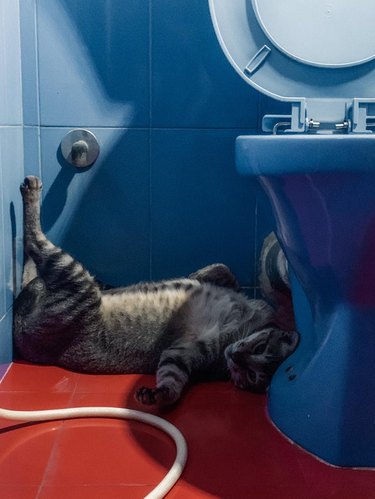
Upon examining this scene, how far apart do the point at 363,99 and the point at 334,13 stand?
20 cm

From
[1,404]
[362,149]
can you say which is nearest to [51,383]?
[1,404]

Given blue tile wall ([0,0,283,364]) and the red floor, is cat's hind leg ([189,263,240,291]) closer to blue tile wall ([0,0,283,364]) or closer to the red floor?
blue tile wall ([0,0,283,364])

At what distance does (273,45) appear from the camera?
4.17ft

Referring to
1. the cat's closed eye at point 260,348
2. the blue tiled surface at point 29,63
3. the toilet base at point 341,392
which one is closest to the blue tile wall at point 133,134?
the blue tiled surface at point 29,63

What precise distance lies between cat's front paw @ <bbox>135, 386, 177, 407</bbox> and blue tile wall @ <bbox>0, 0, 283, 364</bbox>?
40cm

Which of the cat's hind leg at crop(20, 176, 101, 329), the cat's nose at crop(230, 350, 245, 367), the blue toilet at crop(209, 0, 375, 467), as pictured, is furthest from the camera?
the cat's hind leg at crop(20, 176, 101, 329)

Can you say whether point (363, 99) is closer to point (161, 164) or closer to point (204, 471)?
point (161, 164)

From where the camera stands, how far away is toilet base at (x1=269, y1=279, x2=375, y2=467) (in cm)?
95

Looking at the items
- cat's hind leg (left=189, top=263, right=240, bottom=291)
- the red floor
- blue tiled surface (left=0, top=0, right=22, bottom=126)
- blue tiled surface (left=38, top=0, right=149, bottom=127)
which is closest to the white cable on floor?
the red floor

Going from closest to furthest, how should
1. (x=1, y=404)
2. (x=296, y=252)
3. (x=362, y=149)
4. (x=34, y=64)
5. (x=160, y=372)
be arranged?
(x=362, y=149) < (x=296, y=252) < (x=1, y=404) < (x=160, y=372) < (x=34, y=64)

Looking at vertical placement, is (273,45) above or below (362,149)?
above

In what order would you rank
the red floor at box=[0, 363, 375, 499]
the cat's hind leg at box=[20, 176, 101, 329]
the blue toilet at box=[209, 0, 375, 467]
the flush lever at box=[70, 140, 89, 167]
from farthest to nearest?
the flush lever at box=[70, 140, 89, 167]
the cat's hind leg at box=[20, 176, 101, 329]
the red floor at box=[0, 363, 375, 499]
the blue toilet at box=[209, 0, 375, 467]

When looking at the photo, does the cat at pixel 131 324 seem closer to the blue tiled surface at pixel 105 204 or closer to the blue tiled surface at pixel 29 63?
the blue tiled surface at pixel 105 204

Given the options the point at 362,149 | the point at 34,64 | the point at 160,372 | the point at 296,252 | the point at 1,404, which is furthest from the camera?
the point at 34,64
